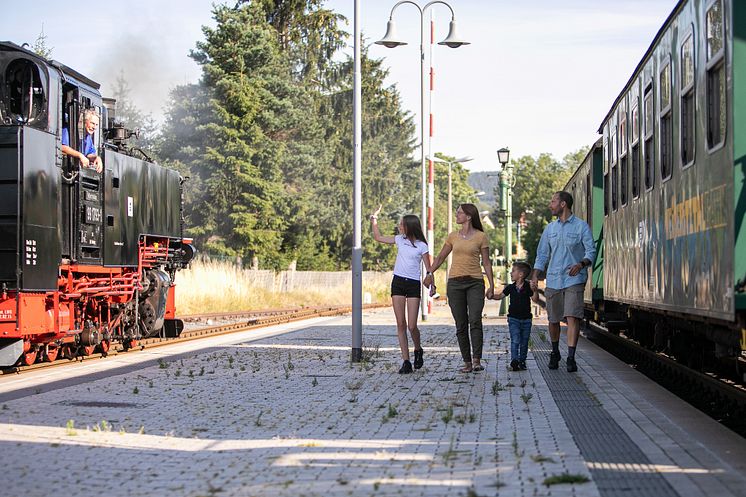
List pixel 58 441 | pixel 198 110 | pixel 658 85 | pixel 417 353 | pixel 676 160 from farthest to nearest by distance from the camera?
pixel 198 110
pixel 417 353
pixel 658 85
pixel 676 160
pixel 58 441

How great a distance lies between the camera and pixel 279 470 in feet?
22.4

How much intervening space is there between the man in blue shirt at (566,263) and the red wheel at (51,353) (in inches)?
249

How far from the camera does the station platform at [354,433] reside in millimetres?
6367

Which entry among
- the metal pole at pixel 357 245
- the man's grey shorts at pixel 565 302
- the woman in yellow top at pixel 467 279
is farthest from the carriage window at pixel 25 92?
the man's grey shorts at pixel 565 302

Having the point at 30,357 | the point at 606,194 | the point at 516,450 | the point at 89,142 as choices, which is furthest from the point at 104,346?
the point at 516,450

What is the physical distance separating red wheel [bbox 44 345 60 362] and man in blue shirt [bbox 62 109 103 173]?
7.93 ft

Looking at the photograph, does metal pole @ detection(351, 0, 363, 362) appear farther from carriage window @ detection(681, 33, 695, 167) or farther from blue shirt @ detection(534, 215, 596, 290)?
carriage window @ detection(681, 33, 695, 167)

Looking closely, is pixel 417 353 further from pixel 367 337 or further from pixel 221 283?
pixel 221 283

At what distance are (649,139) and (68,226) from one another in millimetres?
7140

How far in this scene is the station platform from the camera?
6367mm

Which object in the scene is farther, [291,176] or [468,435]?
[291,176]

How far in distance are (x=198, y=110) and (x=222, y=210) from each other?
4.51m

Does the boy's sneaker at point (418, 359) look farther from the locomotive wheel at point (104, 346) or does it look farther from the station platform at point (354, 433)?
the locomotive wheel at point (104, 346)

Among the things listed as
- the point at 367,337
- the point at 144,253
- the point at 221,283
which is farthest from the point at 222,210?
the point at 144,253
